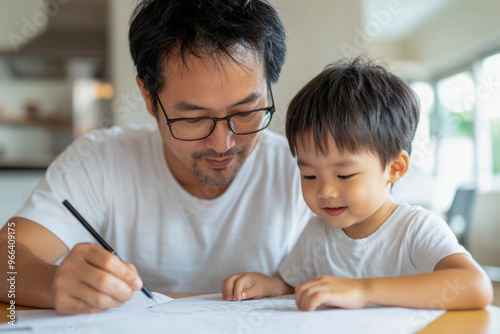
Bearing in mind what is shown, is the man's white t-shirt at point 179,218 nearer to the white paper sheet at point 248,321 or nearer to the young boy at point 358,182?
the young boy at point 358,182

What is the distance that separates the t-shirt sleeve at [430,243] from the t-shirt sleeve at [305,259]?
0.21 m

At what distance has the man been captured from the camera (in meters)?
1.18

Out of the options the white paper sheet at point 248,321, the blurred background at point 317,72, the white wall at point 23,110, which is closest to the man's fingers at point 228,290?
the white paper sheet at point 248,321

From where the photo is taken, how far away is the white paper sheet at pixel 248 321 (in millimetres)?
734

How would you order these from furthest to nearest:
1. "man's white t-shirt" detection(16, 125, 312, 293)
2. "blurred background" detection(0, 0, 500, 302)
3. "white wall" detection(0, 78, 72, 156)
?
"white wall" detection(0, 78, 72, 156) < "blurred background" detection(0, 0, 500, 302) < "man's white t-shirt" detection(16, 125, 312, 293)

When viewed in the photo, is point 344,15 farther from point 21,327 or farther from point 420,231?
point 21,327

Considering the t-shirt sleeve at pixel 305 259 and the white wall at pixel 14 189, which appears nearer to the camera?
the t-shirt sleeve at pixel 305 259

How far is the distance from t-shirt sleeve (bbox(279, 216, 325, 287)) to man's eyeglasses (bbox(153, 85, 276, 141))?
273 millimetres

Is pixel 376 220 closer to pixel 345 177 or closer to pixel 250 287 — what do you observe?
pixel 345 177

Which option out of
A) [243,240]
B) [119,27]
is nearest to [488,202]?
[119,27]

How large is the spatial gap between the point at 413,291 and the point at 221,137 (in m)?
0.55

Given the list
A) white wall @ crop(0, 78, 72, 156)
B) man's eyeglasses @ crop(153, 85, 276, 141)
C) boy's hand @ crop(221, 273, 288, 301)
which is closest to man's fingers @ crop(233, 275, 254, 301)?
boy's hand @ crop(221, 273, 288, 301)

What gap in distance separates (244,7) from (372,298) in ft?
2.46

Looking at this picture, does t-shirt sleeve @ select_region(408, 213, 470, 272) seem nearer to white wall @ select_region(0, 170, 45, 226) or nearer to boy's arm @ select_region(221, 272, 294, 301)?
boy's arm @ select_region(221, 272, 294, 301)
